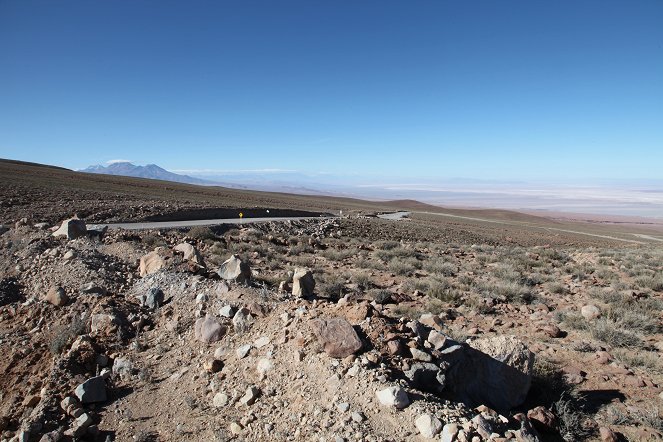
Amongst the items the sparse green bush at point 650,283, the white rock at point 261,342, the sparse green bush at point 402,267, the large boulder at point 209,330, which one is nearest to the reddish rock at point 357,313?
the white rock at point 261,342

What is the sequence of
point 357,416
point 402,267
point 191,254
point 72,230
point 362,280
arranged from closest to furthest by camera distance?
1. point 357,416
2. point 191,254
3. point 72,230
4. point 362,280
5. point 402,267

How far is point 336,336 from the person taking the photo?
16.0 ft

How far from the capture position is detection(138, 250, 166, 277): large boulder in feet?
27.1

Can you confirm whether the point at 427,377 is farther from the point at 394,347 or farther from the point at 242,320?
the point at 242,320

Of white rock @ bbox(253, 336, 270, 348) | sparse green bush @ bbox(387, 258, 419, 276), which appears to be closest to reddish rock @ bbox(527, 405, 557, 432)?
white rock @ bbox(253, 336, 270, 348)

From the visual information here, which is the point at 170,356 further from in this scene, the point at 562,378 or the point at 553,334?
the point at 553,334

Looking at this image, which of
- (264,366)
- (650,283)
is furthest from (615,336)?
(264,366)

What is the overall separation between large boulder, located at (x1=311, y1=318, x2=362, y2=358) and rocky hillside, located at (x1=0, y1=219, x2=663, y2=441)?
2 cm

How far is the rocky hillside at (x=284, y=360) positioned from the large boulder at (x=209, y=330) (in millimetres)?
36

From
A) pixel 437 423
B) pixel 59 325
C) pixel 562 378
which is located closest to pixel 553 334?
pixel 562 378

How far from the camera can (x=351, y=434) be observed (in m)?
3.75

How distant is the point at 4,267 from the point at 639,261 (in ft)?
78.9

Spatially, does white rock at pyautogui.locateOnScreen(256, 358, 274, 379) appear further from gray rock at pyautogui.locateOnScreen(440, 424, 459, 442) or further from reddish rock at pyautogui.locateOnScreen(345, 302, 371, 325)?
gray rock at pyautogui.locateOnScreen(440, 424, 459, 442)

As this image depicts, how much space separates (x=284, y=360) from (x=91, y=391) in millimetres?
2509
